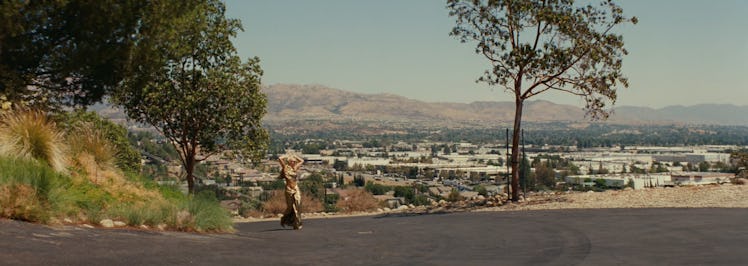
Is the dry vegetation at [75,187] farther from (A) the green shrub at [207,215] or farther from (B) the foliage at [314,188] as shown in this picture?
(B) the foliage at [314,188]

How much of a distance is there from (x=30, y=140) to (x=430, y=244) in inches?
294

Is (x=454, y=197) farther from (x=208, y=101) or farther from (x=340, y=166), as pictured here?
(x=340, y=166)

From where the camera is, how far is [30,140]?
1391 centimetres

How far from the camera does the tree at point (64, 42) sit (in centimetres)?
1656

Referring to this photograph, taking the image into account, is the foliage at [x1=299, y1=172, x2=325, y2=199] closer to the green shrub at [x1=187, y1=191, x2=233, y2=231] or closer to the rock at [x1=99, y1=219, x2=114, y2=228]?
the green shrub at [x1=187, y1=191, x2=233, y2=231]

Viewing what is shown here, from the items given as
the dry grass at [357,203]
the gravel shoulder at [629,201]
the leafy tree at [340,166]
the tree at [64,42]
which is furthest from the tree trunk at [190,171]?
the leafy tree at [340,166]

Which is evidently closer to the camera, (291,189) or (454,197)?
(291,189)

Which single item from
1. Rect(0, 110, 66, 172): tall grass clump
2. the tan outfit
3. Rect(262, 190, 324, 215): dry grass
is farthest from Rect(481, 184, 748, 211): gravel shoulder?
Rect(0, 110, 66, 172): tall grass clump

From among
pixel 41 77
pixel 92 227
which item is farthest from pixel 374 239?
pixel 41 77

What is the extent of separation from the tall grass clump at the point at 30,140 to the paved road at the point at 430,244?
334 centimetres

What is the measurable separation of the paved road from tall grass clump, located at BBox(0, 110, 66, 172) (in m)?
3.34

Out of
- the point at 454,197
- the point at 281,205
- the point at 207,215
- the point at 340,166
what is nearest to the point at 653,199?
the point at 281,205

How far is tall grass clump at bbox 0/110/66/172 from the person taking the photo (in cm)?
1363

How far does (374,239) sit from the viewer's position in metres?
13.8
